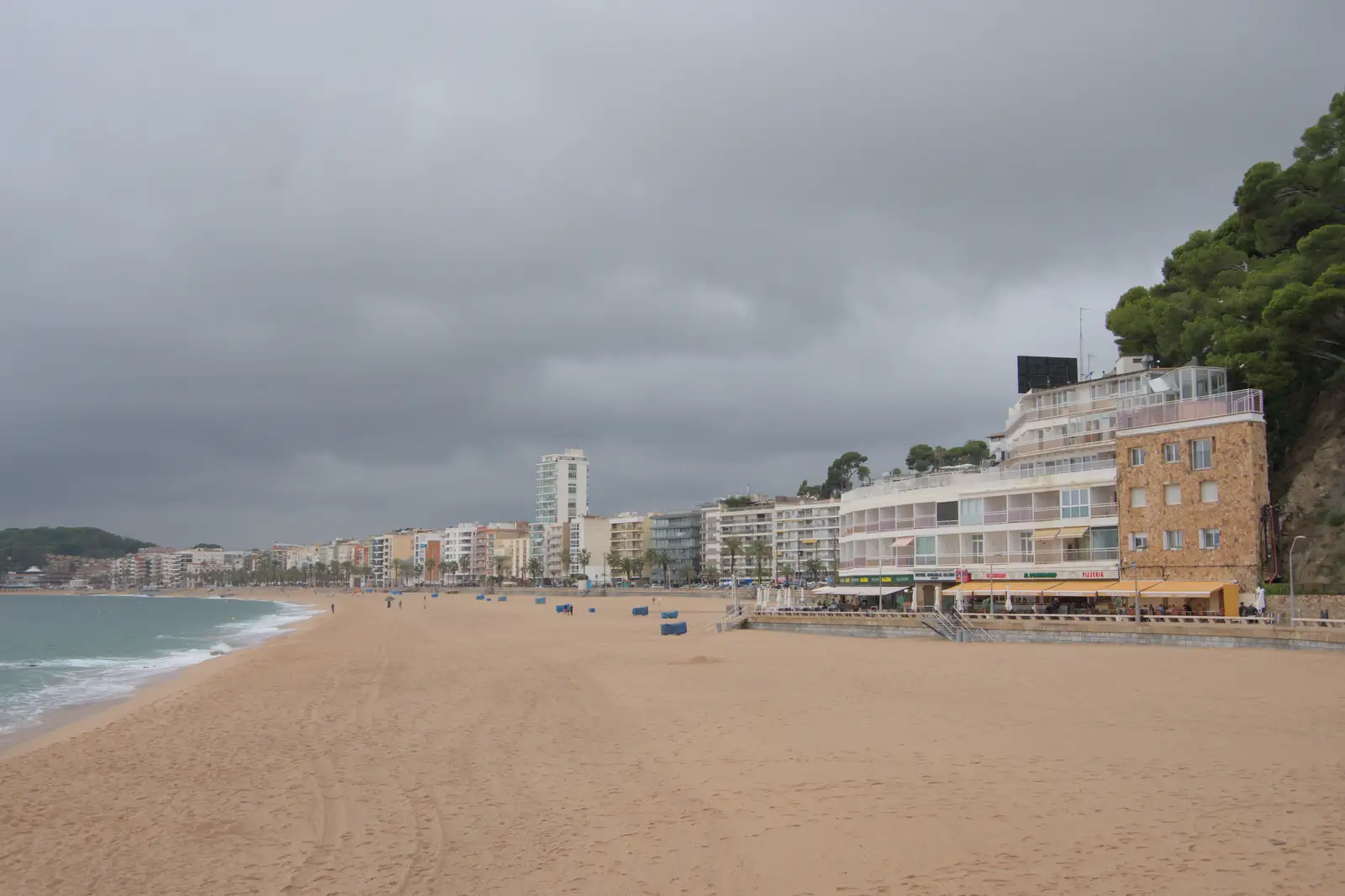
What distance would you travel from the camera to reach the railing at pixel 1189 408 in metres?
34.0

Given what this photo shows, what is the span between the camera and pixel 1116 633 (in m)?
30.9

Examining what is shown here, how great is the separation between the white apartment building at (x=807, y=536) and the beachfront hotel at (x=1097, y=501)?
77117mm

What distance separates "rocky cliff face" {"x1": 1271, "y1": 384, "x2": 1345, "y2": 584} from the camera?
31.6 meters

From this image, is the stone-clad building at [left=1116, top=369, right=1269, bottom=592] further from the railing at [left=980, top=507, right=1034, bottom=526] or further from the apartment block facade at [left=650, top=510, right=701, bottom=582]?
the apartment block facade at [left=650, top=510, right=701, bottom=582]

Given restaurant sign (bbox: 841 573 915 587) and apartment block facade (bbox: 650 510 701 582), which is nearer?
restaurant sign (bbox: 841 573 915 587)

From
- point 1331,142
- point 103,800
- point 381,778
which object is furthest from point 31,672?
point 1331,142

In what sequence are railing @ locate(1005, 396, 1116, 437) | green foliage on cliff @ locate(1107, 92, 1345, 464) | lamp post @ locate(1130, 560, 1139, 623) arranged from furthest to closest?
railing @ locate(1005, 396, 1116, 437)
green foliage on cliff @ locate(1107, 92, 1345, 464)
lamp post @ locate(1130, 560, 1139, 623)

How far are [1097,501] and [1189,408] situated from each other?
572 cm

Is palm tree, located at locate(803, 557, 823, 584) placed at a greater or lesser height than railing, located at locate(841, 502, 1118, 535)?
lesser

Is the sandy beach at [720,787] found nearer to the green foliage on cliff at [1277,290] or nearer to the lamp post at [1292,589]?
the lamp post at [1292,589]

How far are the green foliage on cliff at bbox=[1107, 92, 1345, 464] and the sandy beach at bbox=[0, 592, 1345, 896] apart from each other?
1593cm

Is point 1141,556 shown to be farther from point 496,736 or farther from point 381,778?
point 381,778

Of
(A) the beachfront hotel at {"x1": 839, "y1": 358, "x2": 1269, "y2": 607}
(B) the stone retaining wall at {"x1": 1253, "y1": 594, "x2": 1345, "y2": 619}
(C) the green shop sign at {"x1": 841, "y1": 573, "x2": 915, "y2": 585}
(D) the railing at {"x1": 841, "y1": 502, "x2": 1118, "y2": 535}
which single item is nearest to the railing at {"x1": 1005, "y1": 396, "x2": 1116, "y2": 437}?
(A) the beachfront hotel at {"x1": 839, "y1": 358, "x2": 1269, "y2": 607}

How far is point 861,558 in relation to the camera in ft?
161
